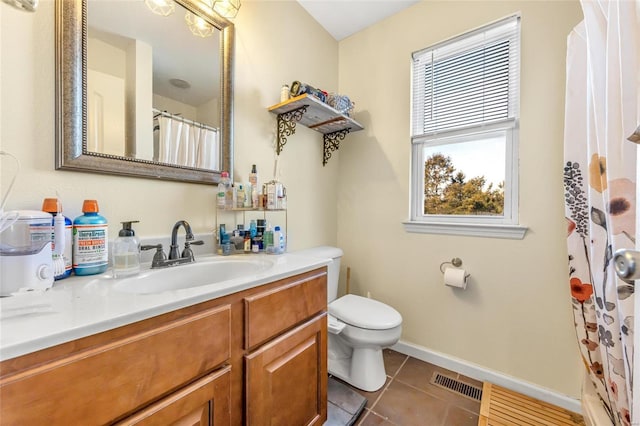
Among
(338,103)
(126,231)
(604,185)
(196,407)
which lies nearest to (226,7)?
(338,103)

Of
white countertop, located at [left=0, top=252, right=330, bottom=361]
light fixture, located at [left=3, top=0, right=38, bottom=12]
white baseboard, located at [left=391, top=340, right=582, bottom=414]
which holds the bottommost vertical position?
white baseboard, located at [left=391, top=340, right=582, bottom=414]

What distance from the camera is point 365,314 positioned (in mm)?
1484

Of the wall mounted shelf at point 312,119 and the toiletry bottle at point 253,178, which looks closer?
the toiletry bottle at point 253,178

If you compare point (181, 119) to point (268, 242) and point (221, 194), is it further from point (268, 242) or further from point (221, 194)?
point (268, 242)

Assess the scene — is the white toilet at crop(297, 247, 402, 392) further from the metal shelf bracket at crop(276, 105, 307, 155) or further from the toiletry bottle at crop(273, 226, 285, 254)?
the metal shelf bracket at crop(276, 105, 307, 155)

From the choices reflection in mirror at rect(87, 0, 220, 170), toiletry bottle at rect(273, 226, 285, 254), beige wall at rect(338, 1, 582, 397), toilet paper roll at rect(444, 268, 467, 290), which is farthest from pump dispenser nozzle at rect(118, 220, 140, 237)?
toilet paper roll at rect(444, 268, 467, 290)

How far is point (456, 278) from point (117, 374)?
1.63 metres

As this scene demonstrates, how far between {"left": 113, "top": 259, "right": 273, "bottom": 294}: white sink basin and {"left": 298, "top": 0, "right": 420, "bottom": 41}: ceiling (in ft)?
6.02

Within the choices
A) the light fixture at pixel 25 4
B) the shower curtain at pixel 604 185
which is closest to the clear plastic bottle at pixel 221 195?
the light fixture at pixel 25 4

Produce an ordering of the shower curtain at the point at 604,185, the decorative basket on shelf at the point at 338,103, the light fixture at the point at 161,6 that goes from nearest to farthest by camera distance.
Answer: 1. the shower curtain at the point at 604,185
2. the light fixture at the point at 161,6
3. the decorative basket on shelf at the point at 338,103

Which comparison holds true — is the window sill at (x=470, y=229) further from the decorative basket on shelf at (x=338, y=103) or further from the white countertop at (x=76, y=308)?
the white countertop at (x=76, y=308)

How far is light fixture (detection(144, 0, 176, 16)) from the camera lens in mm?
1080

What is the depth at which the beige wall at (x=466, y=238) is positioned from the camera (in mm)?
1350

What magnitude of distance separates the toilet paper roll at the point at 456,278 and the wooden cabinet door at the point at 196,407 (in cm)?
136
